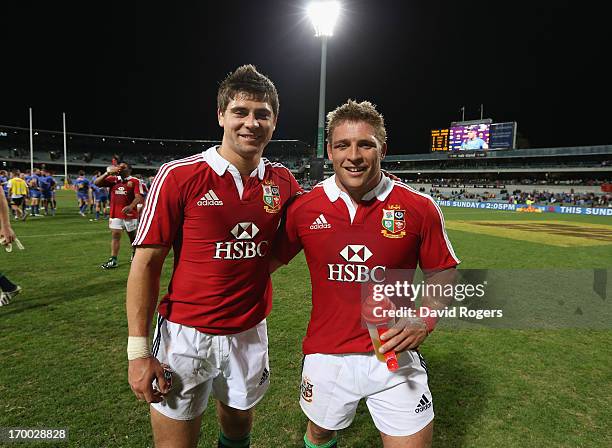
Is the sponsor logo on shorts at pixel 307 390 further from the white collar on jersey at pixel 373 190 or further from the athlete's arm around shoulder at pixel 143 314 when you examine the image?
the white collar on jersey at pixel 373 190

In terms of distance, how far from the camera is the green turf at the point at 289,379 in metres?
2.98

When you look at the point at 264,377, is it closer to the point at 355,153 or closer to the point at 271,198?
the point at 271,198

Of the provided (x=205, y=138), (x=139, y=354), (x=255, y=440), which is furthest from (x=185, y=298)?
(x=205, y=138)

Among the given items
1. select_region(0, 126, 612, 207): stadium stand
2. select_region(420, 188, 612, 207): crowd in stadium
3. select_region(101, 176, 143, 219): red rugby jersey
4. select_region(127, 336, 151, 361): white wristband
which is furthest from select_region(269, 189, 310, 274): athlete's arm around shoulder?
select_region(420, 188, 612, 207): crowd in stadium

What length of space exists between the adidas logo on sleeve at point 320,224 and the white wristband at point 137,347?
3.45 feet

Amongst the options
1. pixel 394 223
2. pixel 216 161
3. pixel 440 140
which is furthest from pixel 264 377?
pixel 440 140

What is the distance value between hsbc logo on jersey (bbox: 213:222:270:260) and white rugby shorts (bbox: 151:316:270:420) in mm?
445

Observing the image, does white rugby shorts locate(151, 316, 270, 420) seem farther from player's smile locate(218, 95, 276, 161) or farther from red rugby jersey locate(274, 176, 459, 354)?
player's smile locate(218, 95, 276, 161)

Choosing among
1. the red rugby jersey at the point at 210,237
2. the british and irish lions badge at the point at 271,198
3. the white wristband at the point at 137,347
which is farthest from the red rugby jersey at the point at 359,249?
the white wristband at the point at 137,347

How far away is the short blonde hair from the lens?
6.59 feet

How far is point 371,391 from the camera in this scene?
197 cm

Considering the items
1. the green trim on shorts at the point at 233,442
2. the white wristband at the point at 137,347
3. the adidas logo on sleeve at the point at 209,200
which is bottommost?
the green trim on shorts at the point at 233,442

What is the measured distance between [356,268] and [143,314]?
1123 mm

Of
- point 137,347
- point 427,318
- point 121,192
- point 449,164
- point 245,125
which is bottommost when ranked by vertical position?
point 137,347
